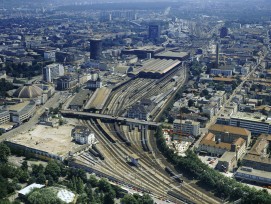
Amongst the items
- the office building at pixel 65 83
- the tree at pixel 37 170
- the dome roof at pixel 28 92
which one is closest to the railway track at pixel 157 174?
the tree at pixel 37 170

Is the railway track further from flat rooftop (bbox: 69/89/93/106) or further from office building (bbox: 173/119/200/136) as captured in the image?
flat rooftop (bbox: 69/89/93/106)

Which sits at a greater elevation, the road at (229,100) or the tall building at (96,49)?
the tall building at (96,49)

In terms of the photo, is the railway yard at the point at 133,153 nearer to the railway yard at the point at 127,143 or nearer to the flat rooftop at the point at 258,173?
the railway yard at the point at 127,143

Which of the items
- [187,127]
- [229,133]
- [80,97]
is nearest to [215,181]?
[229,133]

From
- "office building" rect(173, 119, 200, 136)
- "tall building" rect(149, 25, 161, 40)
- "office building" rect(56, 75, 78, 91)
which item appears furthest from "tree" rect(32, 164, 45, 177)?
"tall building" rect(149, 25, 161, 40)

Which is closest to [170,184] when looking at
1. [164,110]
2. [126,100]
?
[164,110]

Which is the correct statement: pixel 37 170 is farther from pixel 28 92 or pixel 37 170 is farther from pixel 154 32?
pixel 154 32

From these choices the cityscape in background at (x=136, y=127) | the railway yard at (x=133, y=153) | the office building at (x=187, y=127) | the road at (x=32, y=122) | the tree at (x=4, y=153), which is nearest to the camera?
the cityscape in background at (x=136, y=127)
